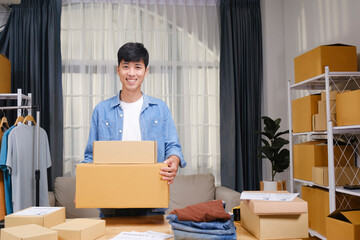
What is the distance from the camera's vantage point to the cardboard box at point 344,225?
1842 mm

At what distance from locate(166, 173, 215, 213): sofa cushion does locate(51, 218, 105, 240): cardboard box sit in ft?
7.53

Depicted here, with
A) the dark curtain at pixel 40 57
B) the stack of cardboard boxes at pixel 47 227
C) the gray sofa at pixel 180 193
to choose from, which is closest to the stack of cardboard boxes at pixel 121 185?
the stack of cardboard boxes at pixel 47 227

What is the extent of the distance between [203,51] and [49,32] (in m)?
1.77

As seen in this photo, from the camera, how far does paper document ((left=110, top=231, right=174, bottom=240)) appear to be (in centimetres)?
126

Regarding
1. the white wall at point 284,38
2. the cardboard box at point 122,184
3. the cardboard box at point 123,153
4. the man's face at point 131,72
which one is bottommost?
the cardboard box at point 122,184

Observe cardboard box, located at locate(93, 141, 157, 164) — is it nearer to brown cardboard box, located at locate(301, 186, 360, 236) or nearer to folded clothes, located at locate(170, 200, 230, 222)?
folded clothes, located at locate(170, 200, 230, 222)

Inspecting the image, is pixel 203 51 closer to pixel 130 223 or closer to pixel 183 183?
pixel 183 183

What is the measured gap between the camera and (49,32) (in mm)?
3914

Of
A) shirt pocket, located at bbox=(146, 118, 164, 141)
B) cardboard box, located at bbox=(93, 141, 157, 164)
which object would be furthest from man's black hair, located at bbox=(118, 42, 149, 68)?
cardboard box, located at bbox=(93, 141, 157, 164)

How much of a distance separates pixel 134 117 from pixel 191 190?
74.4 inches

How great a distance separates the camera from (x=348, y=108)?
2.39 metres

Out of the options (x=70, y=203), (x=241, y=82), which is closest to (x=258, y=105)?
(x=241, y=82)

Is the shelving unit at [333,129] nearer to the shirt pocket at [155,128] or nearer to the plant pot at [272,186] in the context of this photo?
the plant pot at [272,186]

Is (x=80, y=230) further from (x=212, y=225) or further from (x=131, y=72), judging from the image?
(x=131, y=72)
